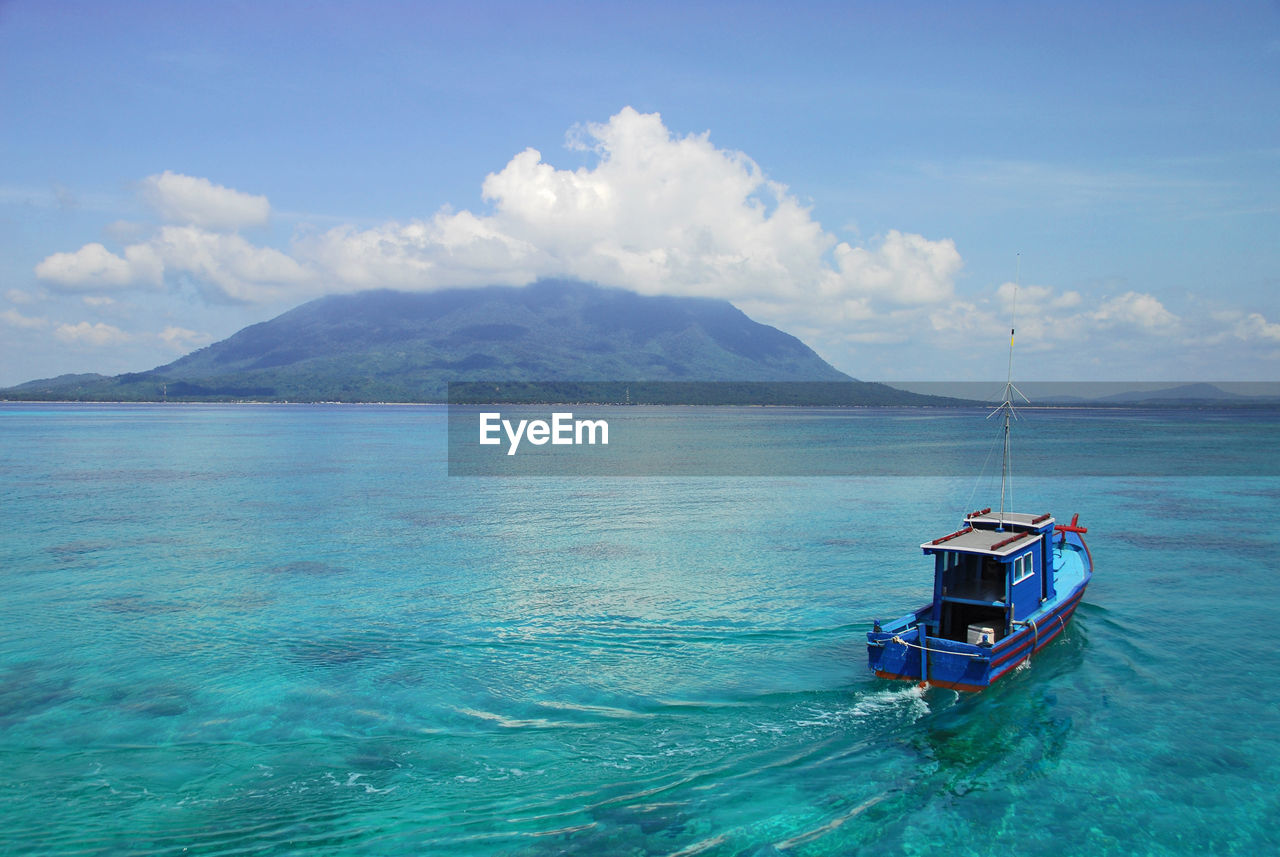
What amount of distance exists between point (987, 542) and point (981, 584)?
124cm

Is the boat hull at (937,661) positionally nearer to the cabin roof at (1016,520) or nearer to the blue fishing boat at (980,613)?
the blue fishing boat at (980,613)

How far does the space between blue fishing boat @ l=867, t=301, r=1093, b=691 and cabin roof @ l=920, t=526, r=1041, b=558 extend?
0.03 m

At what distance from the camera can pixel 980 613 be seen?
23297 millimetres

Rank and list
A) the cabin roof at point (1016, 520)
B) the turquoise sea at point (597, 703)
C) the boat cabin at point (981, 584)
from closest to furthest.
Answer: the turquoise sea at point (597, 703) < the boat cabin at point (981, 584) < the cabin roof at point (1016, 520)

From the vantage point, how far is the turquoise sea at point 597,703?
50.2ft

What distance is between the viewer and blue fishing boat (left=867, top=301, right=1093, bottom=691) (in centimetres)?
2105

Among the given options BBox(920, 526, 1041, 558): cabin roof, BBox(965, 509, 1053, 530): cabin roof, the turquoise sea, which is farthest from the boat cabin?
the turquoise sea

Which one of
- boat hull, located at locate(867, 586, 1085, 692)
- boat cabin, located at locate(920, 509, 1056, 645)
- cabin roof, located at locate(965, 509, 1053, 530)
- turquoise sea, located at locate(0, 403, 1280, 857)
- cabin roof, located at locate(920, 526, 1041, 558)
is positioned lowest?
turquoise sea, located at locate(0, 403, 1280, 857)

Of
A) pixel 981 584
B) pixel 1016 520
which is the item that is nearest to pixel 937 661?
pixel 981 584

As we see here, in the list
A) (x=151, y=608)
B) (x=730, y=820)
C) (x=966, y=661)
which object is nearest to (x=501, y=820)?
(x=730, y=820)

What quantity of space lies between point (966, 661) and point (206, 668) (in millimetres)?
20738

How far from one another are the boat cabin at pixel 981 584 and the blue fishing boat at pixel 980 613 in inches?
1.1

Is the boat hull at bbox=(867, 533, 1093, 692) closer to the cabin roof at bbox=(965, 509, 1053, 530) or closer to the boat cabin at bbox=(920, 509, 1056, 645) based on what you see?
the boat cabin at bbox=(920, 509, 1056, 645)

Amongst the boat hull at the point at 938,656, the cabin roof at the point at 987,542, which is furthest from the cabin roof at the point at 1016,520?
the boat hull at the point at 938,656
